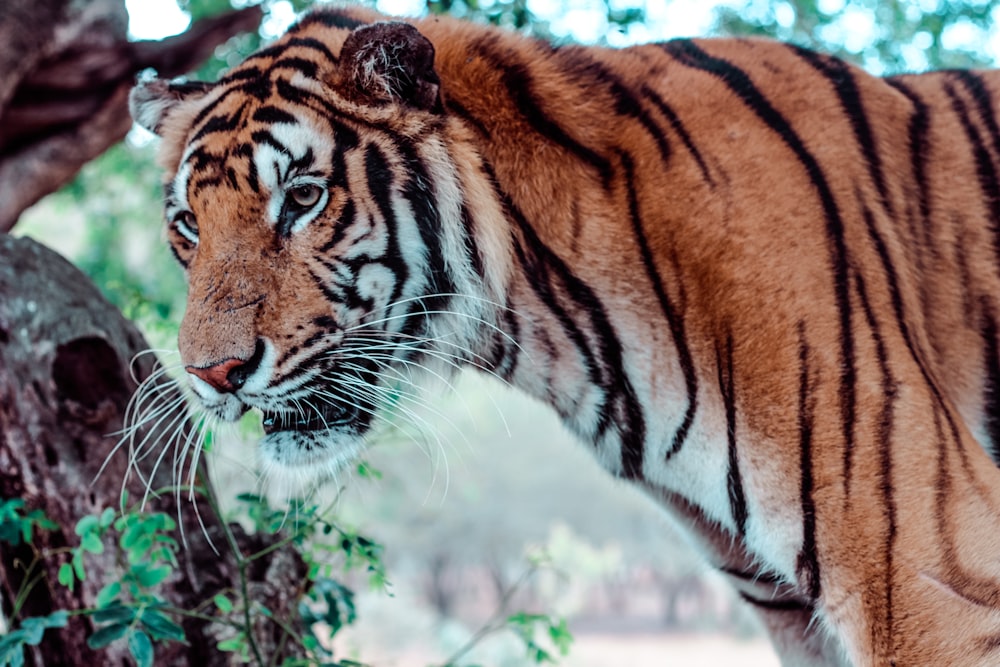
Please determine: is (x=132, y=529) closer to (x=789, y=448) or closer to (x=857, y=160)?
(x=789, y=448)

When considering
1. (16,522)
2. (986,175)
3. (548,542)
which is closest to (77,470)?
(16,522)

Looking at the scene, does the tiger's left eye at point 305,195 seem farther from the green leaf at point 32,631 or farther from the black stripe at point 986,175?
the black stripe at point 986,175

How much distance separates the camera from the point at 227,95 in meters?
1.66

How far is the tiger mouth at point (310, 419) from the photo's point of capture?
1611mm

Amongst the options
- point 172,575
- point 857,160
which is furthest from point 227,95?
point 857,160

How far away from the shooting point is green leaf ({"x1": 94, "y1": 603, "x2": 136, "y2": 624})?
1535mm

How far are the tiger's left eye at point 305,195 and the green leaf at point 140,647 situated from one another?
693 mm

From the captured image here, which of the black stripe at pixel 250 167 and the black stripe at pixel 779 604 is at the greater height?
the black stripe at pixel 250 167

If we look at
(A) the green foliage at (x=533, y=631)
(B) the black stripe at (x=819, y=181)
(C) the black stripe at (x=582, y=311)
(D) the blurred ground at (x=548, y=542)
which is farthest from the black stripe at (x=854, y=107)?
(D) the blurred ground at (x=548, y=542)

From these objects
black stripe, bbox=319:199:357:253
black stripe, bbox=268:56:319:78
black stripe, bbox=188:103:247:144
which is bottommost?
black stripe, bbox=319:199:357:253

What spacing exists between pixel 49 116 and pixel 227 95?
59.4 inches

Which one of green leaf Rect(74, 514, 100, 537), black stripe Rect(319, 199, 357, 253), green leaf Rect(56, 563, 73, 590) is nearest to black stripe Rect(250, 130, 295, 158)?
black stripe Rect(319, 199, 357, 253)

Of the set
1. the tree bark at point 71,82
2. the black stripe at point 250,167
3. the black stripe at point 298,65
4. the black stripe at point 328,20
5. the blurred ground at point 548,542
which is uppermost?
the tree bark at point 71,82

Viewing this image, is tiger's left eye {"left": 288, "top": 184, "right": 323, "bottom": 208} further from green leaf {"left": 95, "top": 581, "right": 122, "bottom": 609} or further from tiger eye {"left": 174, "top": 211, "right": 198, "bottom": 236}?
green leaf {"left": 95, "top": 581, "right": 122, "bottom": 609}
